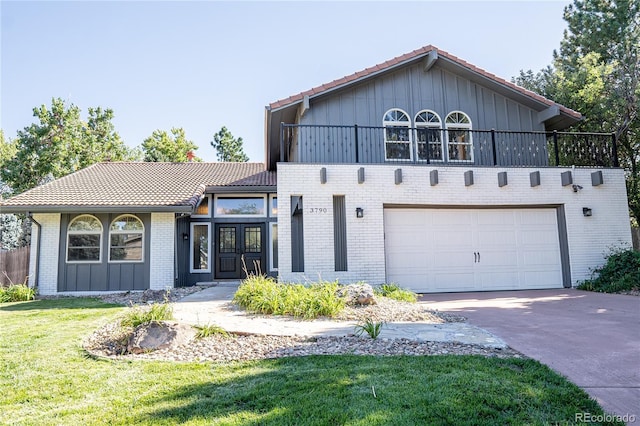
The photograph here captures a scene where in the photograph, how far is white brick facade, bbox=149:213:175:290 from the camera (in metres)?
11.4

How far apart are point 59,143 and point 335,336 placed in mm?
20997

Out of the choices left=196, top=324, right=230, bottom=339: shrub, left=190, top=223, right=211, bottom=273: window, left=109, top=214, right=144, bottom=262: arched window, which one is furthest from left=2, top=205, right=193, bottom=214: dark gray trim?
left=196, top=324, right=230, bottom=339: shrub

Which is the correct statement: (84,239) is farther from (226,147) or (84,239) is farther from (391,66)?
(226,147)

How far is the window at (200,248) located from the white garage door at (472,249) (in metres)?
6.41

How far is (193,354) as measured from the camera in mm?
4512

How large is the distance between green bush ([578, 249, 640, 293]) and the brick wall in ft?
48.1

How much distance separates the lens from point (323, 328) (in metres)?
5.52

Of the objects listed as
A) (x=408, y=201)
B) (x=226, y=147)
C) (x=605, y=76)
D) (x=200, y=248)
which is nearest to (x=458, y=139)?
(x=408, y=201)

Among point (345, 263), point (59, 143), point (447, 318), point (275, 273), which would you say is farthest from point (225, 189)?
point (59, 143)

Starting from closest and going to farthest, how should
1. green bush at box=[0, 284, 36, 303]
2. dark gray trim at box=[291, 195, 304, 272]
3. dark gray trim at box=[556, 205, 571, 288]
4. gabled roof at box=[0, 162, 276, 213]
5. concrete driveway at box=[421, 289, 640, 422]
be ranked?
concrete driveway at box=[421, 289, 640, 422], dark gray trim at box=[291, 195, 304, 272], green bush at box=[0, 284, 36, 303], dark gray trim at box=[556, 205, 571, 288], gabled roof at box=[0, 162, 276, 213]

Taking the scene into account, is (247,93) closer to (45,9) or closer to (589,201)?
(45,9)

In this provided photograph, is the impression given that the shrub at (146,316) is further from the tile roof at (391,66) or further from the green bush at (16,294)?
the green bush at (16,294)

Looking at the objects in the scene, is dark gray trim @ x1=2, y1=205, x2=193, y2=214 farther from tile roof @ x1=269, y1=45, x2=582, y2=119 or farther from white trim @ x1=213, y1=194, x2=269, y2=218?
tile roof @ x1=269, y1=45, x2=582, y2=119

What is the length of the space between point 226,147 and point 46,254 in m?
26.0
